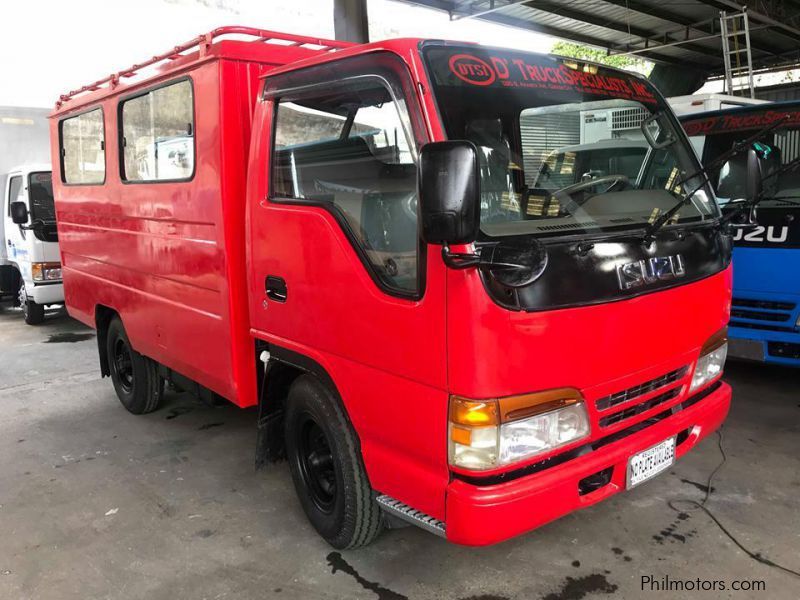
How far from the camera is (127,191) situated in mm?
4344

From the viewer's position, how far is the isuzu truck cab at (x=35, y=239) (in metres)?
8.49

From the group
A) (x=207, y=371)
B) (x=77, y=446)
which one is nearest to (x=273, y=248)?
Result: (x=207, y=371)

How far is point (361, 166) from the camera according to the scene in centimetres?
275

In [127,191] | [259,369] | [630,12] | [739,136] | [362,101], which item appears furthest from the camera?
[630,12]

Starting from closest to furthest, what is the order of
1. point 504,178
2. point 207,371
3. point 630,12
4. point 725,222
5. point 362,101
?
point 504,178 → point 362,101 → point 725,222 → point 207,371 → point 630,12

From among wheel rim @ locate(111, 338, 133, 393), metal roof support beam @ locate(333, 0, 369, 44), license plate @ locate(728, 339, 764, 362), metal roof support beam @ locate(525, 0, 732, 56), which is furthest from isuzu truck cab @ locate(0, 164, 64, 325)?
metal roof support beam @ locate(525, 0, 732, 56)

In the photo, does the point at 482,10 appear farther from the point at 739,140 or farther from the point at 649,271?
the point at 649,271

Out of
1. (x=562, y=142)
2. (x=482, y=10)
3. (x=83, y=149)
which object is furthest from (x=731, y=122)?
(x=482, y=10)

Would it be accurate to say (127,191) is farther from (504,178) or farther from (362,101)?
(504,178)

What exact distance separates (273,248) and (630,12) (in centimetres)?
1323

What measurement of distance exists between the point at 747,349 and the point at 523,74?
10.4 ft

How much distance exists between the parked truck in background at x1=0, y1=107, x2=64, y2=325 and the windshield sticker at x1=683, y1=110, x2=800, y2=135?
24.7 ft

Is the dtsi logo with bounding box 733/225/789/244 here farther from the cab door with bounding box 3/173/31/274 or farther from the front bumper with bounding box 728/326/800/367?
the cab door with bounding box 3/173/31/274

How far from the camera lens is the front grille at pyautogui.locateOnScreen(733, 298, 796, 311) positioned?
454 centimetres
